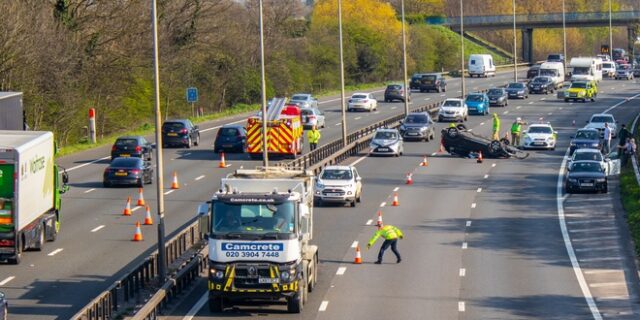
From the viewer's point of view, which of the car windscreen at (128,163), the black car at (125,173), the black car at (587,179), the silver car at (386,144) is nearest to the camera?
the black car at (587,179)

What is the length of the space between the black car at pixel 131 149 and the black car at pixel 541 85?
58.0 metres

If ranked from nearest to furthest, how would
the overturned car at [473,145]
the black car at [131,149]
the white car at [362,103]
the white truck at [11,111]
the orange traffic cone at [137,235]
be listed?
the orange traffic cone at [137,235] → the white truck at [11,111] → the black car at [131,149] → the overturned car at [473,145] → the white car at [362,103]

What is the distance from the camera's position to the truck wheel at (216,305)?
31188mm

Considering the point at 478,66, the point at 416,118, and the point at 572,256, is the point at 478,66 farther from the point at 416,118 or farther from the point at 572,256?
the point at 572,256

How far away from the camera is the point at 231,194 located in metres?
30.9

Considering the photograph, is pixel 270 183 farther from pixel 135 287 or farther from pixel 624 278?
pixel 624 278

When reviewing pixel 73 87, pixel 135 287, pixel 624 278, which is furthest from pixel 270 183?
pixel 73 87

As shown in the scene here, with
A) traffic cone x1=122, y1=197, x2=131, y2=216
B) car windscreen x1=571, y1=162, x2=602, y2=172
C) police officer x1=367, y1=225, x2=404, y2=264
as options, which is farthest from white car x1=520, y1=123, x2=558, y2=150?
police officer x1=367, y1=225, x2=404, y2=264

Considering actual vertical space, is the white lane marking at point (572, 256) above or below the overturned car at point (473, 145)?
below

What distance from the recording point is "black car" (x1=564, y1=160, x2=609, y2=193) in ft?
179

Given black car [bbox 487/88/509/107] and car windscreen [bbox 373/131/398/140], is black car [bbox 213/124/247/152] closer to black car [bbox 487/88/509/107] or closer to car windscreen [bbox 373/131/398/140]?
car windscreen [bbox 373/131/398/140]

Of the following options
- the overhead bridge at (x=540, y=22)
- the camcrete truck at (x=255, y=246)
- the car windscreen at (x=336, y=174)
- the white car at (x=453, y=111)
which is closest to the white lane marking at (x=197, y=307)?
the camcrete truck at (x=255, y=246)

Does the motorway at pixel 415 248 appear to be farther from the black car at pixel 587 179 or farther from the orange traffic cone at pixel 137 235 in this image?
the black car at pixel 587 179

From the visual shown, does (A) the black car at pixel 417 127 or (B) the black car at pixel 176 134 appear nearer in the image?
(B) the black car at pixel 176 134
